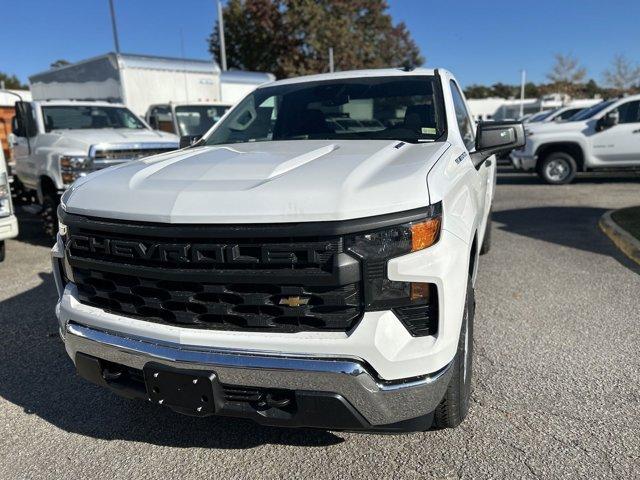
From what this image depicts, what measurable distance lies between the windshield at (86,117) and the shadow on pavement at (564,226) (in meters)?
6.14

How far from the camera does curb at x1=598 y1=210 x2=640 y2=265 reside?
546 cm

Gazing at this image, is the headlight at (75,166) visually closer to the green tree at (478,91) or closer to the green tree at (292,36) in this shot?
the green tree at (292,36)

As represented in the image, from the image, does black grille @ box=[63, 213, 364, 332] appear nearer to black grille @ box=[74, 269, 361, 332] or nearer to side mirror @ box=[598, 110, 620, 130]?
black grille @ box=[74, 269, 361, 332]

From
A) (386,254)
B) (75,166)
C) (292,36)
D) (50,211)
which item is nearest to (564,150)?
(75,166)

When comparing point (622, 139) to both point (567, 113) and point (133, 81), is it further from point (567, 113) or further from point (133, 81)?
point (133, 81)

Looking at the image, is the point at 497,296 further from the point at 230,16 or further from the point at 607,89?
the point at 607,89

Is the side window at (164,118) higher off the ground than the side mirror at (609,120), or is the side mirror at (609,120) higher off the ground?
the side window at (164,118)

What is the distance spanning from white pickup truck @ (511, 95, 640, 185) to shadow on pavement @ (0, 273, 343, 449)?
32.4ft

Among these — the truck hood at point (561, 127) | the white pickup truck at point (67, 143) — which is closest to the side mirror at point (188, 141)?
the white pickup truck at point (67, 143)

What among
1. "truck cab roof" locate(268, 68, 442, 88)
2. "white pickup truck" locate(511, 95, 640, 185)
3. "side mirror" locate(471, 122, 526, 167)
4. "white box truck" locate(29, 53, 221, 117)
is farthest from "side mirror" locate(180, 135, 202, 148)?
"white pickup truck" locate(511, 95, 640, 185)

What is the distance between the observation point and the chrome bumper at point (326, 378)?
1883 millimetres

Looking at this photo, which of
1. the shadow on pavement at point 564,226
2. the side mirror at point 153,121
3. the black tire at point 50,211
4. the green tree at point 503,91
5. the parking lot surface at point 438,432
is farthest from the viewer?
the green tree at point 503,91

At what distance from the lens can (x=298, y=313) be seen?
6.35 feet

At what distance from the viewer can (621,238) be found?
19.6ft
